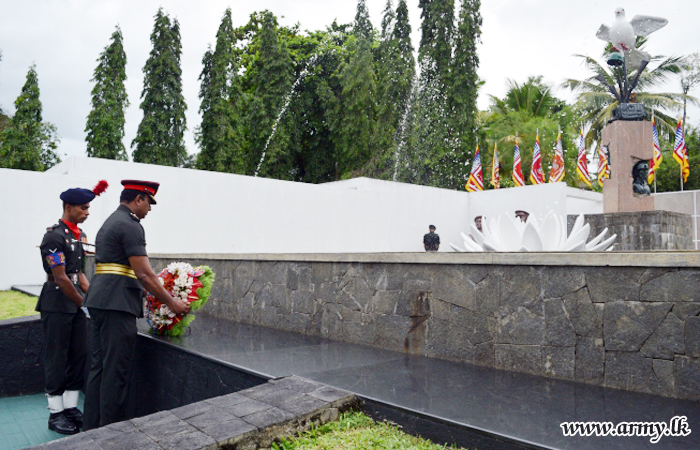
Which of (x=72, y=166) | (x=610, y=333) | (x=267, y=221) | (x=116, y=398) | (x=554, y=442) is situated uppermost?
(x=72, y=166)

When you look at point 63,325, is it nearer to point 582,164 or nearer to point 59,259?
point 59,259

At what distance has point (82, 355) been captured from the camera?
172 inches

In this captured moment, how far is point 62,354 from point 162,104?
20660mm

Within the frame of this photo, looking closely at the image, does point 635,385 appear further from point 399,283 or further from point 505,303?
point 399,283

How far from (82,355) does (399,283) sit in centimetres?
268

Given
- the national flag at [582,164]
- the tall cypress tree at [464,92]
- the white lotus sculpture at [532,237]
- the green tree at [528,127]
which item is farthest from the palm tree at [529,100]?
the white lotus sculpture at [532,237]

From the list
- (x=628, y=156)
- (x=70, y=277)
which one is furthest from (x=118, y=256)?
(x=628, y=156)

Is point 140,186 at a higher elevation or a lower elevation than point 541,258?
higher

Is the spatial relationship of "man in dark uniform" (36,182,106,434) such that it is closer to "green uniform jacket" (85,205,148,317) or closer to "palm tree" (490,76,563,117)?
"green uniform jacket" (85,205,148,317)

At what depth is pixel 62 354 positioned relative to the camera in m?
4.23

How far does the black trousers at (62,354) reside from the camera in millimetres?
4211

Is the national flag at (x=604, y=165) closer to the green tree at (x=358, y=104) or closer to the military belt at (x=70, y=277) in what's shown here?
the green tree at (x=358, y=104)

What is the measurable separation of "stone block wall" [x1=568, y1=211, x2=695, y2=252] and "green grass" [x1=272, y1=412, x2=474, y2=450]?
9.23m

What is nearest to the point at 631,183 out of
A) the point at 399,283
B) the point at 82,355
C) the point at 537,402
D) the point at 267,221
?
the point at 267,221
